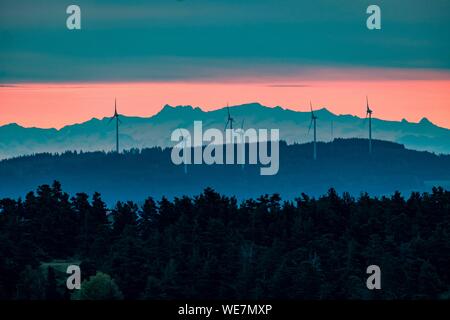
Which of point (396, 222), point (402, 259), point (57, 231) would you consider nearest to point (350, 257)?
point (402, 259)

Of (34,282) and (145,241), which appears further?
(145,241)
